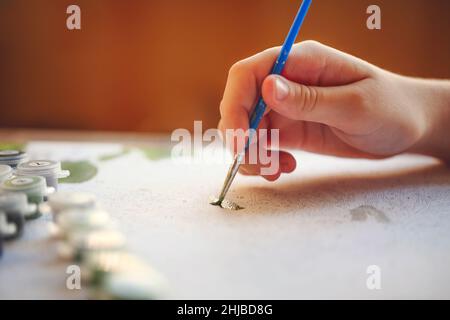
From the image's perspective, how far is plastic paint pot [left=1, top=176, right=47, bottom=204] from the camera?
454 millimetres

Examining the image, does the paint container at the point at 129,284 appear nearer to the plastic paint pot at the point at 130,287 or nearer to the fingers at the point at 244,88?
the plastic paint pot at the point at 130,287

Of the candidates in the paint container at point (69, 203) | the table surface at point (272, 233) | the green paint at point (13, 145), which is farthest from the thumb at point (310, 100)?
the green paint at point (13, 145)

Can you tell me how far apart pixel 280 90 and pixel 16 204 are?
1.07 feet

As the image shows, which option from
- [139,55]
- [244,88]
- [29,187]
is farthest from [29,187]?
[139,55]

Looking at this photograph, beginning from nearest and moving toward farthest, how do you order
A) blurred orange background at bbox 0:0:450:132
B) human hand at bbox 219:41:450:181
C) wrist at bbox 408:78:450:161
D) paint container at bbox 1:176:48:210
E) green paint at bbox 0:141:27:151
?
paint container at bbox 1:176:48:210 < human hand at bbox 219:41:450:181 < wrist at bbox 408:78:450:161 < green paint at bbox 0:141:27:151 < blurred orange background at bbox 0:0:450:132

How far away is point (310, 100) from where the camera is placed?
557 mm

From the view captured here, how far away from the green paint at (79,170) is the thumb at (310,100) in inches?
11.8

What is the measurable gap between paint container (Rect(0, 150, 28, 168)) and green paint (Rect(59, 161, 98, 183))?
6 centimetres

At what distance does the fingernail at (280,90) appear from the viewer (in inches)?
21.0

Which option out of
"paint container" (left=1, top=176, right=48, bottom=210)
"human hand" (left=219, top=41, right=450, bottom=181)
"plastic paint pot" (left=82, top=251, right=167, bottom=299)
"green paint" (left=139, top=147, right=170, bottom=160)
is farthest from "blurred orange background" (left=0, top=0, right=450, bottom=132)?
"plastic paint pot" (left=82, top=251, right=167, bottom=299)

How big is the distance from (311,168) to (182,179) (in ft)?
0.77

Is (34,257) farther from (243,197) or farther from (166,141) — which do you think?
(166,141)

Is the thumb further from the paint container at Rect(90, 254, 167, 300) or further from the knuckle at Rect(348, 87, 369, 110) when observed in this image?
the paint container at Rect(90, 254, 167, 300)
